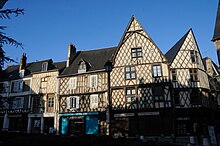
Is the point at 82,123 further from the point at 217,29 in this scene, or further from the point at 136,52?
the point at 217,29

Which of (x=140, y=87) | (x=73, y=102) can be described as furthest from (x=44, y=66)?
(x=140, y=87)

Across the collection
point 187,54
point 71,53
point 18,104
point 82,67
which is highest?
point 71,53

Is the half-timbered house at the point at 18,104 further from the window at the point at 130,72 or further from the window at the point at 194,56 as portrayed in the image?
the window at the point at 194,56

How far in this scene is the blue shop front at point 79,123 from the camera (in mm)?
17203

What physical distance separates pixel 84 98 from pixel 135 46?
671 centimetres

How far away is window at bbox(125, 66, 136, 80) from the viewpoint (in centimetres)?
1711

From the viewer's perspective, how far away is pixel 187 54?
17.1 metres

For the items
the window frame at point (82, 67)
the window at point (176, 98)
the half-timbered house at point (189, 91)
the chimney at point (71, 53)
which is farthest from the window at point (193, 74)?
the chimney at point (71, 53)

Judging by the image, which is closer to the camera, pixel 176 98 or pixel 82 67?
pixel 176 98

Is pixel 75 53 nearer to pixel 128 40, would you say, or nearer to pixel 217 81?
pixel 128 40

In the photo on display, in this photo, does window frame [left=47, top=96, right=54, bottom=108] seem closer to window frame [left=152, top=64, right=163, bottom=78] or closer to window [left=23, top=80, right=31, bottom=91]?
window [left=23, top=80, right=31, bottom=91]

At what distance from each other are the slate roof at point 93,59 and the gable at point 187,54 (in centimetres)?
653

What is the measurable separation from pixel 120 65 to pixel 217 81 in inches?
410

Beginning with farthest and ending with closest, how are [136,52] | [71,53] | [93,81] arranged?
[71,53]
[93,81]
[136,52]
